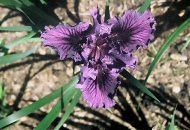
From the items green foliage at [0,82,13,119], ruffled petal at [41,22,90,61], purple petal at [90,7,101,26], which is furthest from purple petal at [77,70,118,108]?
green foliage at [0,82,13,119]

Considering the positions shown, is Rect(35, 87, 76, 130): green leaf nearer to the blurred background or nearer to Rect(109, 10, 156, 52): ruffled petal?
Rect(109, 10, 156, 52): ruffled petal

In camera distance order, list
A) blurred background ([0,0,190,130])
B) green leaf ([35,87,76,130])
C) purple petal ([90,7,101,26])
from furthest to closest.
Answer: blurred background ([0,0,190,130]) < green leaf ([35,87,76,130]) < purple petal ([90,7,101,26])

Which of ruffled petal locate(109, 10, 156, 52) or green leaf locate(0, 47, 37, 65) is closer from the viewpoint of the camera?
ruffled petal locate(109, 10, 156, 52)

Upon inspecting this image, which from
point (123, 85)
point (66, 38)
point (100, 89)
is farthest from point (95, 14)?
point (123, 85)

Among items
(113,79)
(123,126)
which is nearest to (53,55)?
(123,126)

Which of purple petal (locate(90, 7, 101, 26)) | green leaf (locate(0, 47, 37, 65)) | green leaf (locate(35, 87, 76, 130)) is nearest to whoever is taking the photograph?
purple petal (locate(90, 7, 101, 26))

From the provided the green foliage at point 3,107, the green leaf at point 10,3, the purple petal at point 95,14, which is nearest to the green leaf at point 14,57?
the green leaf at point 10,3

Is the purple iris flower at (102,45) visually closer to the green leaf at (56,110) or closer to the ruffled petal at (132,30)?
the ruffled petal at (132,30)
